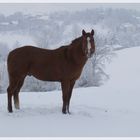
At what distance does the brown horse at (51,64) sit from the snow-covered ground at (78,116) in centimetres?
51

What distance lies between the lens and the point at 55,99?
10.4m

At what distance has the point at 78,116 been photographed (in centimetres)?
796

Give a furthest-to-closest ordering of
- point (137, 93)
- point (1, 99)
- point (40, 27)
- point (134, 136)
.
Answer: point (40, 27) < point (137, 93) < point (1, 99) < point (134, 136)

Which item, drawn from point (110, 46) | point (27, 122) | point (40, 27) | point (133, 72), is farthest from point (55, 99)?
point (40, 27)

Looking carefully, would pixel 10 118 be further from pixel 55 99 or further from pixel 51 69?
pixel 55 99

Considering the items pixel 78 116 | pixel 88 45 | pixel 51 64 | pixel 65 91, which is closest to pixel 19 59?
pixel 51 64

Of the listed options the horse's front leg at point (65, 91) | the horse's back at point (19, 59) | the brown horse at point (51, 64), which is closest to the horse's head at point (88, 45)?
the brown horse at point (51, 64)

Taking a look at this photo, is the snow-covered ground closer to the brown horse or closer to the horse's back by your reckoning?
the brown horse

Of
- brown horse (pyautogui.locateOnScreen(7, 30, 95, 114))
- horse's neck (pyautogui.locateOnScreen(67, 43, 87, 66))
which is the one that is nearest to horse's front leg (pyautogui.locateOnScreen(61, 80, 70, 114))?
brown horse (pyautogui.locateOnScreen(7, 30, 95, 114))

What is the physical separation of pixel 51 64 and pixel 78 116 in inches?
53.0

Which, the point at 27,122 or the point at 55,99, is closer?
the point at 27,122

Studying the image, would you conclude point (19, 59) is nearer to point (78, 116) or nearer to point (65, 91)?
point (65, 91)

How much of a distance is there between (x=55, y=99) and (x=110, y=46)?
30.9 meters

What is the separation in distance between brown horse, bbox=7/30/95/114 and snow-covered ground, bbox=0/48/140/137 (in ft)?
1.67
